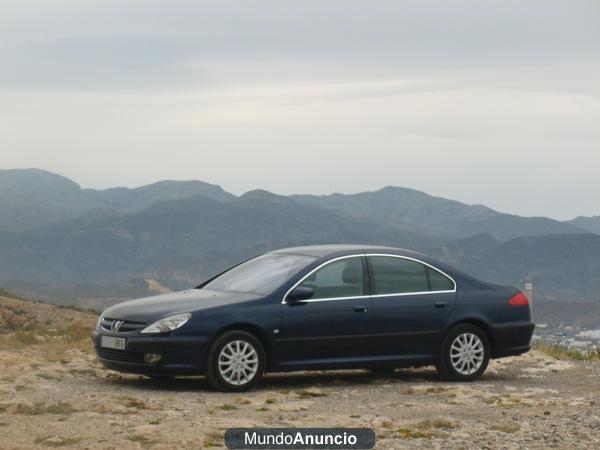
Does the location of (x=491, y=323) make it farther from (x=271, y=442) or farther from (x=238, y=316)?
(x=271, y=442)

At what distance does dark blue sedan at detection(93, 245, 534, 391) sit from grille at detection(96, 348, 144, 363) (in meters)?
0.01

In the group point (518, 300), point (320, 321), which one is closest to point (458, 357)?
point (518, 300)

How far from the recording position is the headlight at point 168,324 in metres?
12.4

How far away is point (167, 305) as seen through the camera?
12.7m

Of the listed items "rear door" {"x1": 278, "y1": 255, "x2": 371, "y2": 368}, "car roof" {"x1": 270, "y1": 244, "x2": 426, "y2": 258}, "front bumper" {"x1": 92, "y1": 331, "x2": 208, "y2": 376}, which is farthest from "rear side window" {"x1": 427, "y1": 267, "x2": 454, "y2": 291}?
"front bumper" {"x1": 92, "y1": 331, "x2": 208, "y2": 376}

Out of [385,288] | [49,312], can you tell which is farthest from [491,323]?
[49,312]

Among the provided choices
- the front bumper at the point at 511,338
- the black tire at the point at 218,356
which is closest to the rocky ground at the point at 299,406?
the black tire at the point at 218,356

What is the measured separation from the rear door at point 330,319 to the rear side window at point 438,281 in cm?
86

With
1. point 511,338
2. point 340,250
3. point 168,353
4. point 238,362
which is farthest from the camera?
point 511,338

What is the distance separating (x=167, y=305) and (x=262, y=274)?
1.25 meters

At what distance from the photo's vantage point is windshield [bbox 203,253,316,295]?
13078 millimetres

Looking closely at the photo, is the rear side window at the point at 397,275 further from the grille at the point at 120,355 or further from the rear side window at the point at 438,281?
the grille at the point at 120,355

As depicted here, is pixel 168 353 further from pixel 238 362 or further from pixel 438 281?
pixel 438 281

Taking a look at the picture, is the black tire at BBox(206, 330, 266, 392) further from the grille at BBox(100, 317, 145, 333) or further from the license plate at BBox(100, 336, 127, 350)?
the license plate at BBox(100, 336, 127, 350)
